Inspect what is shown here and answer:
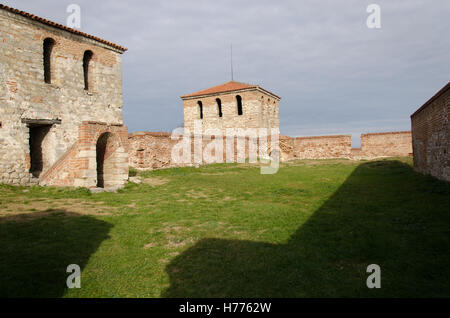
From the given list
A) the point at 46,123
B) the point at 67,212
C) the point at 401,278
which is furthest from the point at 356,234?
the point at 46,123

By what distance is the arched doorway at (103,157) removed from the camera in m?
11.7

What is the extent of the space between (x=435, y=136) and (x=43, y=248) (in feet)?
37.5

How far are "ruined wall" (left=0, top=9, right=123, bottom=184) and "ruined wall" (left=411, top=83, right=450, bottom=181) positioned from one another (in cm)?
1472

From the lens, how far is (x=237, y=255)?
469cm

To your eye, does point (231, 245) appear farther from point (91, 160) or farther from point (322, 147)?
point (322, 147)

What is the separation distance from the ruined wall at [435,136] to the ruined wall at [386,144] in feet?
47.3

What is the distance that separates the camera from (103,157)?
11.9 metres

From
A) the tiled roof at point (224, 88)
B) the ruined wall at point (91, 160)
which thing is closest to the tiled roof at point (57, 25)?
the ruined wall at point (91, 160)

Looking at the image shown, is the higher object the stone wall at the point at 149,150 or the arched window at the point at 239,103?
the arched window at the point at 239,103

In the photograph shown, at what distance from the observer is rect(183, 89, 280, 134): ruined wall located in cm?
3062

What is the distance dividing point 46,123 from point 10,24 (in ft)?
13.4

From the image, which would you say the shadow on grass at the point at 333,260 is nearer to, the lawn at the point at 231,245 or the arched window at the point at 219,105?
the lawn at the point at 231,245

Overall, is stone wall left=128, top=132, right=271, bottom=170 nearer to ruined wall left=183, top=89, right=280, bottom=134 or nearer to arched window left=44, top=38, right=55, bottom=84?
arched window left=44, top=38, right=55, bottom=84

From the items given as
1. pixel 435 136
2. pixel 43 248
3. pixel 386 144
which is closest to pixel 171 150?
pixel 435 136
